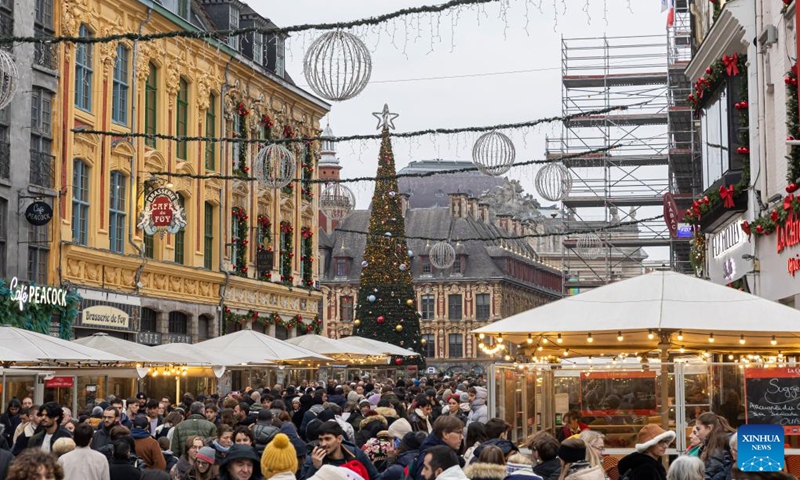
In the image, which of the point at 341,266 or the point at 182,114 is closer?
the point at 182,114

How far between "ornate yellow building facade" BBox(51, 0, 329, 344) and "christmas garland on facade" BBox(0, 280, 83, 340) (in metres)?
0.50

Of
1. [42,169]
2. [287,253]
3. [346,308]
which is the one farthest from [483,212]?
[42,169]

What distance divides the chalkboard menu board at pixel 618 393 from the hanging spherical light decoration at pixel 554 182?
16.2 metres

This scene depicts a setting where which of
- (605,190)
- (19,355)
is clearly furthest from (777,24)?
(605,190)

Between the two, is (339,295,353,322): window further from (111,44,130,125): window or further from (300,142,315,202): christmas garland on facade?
(111,44,130,125): window

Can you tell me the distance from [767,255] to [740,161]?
2.77 meters

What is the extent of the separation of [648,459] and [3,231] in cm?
2239

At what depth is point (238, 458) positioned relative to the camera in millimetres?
9320

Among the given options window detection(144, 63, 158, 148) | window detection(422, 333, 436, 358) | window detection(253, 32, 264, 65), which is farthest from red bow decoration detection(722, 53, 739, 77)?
window detection(422, 333, 436, 358)

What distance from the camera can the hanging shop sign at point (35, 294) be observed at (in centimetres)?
2869

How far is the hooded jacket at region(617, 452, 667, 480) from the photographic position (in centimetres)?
973

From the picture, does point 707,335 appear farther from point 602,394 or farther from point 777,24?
point 777,24

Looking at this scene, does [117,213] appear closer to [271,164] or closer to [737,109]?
[271,164]

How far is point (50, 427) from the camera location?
1358 centimetres
